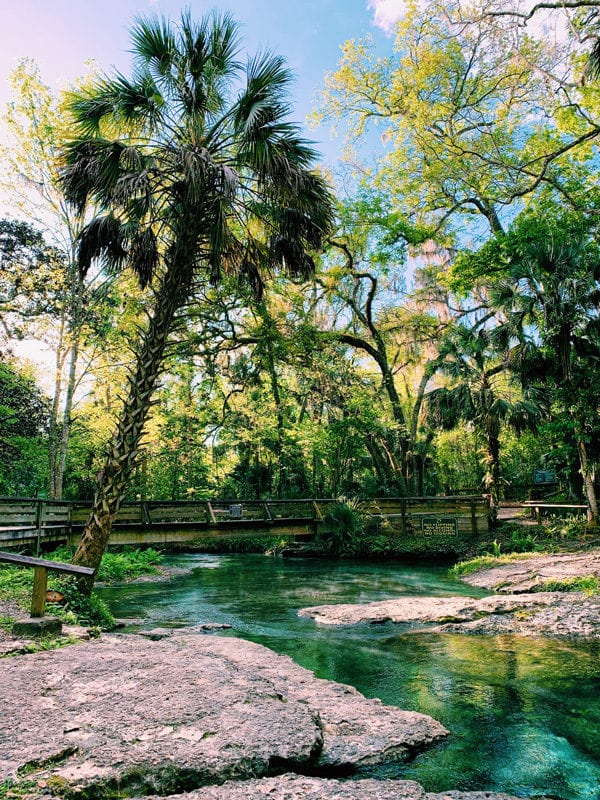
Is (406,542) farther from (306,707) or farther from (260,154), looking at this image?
(306,707)

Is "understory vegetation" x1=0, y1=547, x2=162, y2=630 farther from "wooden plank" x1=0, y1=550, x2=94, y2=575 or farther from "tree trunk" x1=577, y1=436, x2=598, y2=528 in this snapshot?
"tree trunk" x1=577, y1=436, x2=598, y2=528

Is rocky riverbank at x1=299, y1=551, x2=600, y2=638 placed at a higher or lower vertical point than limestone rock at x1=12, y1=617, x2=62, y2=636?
lower

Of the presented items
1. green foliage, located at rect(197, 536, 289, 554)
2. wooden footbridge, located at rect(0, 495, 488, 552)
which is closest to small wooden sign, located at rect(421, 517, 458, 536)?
wooden footbridge, located at rect(0, 495, 488, 552)

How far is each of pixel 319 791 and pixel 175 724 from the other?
967 mm

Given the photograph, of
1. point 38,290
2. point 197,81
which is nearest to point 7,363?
point 38,290

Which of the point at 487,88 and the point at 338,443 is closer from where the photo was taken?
the point at 487,88

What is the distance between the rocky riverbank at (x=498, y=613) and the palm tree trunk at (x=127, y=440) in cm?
347

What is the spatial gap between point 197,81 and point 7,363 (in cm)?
1496

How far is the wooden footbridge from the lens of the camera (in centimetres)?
1414

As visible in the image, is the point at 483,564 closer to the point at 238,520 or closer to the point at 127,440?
the point at 238,520

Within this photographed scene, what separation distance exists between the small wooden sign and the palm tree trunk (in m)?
13.2

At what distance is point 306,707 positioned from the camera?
3.62 m

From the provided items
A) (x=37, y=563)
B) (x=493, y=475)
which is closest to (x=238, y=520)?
(x=493, y=475)

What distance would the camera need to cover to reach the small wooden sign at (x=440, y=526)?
18.2 metres
